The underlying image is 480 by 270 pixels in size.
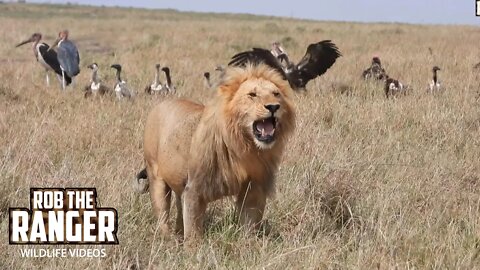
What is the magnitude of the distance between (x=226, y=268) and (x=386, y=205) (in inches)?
57.2

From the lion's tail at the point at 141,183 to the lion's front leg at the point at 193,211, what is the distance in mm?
1011

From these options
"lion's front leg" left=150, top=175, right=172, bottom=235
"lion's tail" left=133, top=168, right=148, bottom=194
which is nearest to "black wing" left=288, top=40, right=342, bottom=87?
"lion's tail" left=133, top=168, right=148, bottom=194

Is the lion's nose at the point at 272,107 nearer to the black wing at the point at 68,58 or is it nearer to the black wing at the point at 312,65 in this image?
the black wing at the point at 312,65

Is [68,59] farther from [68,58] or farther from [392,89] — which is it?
[392,89]

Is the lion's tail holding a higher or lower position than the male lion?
lower

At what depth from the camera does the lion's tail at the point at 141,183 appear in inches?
203

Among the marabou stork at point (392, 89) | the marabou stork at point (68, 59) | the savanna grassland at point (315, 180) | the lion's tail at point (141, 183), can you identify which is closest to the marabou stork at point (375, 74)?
the marabou stork at point (392, 89)

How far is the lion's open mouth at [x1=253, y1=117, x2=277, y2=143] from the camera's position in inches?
153

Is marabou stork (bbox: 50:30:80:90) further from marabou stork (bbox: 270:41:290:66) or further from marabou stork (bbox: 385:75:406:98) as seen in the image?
marabou stork (bbox: 385:75:406:98)

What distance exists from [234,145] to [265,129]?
8.0 inches

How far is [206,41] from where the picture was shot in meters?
23.7

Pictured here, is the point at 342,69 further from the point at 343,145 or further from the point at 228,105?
the point at 228,105

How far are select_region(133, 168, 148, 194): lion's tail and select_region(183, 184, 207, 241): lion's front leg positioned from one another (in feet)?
3.32

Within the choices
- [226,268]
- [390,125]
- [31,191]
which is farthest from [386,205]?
[390,125]
